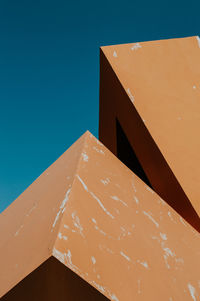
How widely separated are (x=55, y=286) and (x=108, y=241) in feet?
1.65

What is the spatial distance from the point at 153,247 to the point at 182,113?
2.47 metres

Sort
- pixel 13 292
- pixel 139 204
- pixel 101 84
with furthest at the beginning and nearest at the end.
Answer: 1. pixel 101 84
2. pixel 139 204
3. pixel 13 292

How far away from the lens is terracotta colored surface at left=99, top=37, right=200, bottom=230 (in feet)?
12.2

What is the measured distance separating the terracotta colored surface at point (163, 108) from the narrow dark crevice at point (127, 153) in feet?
1.23

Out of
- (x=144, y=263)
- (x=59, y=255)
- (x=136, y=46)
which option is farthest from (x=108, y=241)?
(x=136, y=46)

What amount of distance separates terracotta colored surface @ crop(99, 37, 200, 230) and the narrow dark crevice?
375mm

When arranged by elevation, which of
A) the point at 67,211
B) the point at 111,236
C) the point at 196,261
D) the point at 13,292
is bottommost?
the point at 196,261

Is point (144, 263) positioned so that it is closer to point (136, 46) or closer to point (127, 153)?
point (127, 153)

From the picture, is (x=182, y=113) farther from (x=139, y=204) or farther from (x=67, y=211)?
(x=67, y=211)

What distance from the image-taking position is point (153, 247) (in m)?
2.25

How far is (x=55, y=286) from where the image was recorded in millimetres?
1612

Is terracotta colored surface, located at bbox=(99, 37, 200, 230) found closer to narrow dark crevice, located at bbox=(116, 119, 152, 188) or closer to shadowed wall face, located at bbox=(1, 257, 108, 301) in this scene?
narrow dark crevice, located at bbox=(116, 119, 152, 188)

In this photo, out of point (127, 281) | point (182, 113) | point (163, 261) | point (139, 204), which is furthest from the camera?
point (182, 113)

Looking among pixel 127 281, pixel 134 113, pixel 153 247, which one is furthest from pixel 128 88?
pixel 127 281
